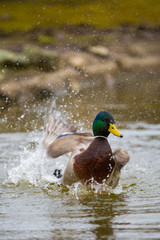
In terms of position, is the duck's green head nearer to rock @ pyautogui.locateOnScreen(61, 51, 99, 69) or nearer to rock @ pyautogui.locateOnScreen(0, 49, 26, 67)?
rock @ pyautogui.locateOnScreen(61, 51, 99, 69)

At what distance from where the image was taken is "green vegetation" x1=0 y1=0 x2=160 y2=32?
1320 centimetres

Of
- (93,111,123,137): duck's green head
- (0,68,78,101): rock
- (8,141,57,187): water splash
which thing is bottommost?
(0,68,78,101): rock

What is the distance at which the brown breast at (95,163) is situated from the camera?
3.67 m

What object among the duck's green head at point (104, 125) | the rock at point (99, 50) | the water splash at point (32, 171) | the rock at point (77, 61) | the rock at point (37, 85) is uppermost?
the duck's green head at point (104, 125)

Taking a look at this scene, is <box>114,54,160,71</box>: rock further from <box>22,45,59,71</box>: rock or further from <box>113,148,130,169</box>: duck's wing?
<box>113,148,130,169</box>: duck's wing

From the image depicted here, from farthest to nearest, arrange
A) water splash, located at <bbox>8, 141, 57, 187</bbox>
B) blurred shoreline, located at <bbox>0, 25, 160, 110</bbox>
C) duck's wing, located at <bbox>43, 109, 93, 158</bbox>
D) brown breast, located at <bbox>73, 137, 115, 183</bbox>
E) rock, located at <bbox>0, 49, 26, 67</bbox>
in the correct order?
rock, located at <bbox>0, 49, 26, 67</bbox>, blurred shoreline, located at <bbox>0, 25, 160, 110</bbox>, water splash, located at <bbox>8, 141, 57, 187</bbox>, duck's wing, located at <bbox>43, 109, 93, 158</bbox>, brown breast, located at <bbox>73, 137, 115, 183</bbox>

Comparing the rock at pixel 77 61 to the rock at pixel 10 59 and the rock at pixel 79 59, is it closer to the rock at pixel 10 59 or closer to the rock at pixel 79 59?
the rock at pixel 79 59

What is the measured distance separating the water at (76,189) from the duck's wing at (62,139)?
0.13m

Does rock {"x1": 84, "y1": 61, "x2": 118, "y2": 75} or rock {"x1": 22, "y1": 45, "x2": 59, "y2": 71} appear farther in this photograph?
rock {"x1": 22, "y1": 45, "x2": 59, "y2": 71}

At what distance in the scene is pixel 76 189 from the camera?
149 inches

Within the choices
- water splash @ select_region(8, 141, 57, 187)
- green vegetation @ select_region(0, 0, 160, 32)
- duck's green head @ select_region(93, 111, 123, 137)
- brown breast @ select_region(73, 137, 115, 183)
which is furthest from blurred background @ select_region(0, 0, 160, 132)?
brown breast @ select_region(73, 137, 115, 183)

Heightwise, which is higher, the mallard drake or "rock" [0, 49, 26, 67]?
the mallard drake

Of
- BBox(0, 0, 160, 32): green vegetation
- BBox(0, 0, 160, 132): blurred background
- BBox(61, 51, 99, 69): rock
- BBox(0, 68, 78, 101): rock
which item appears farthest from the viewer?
BBox(0, 0, 160, 32): green vegetation

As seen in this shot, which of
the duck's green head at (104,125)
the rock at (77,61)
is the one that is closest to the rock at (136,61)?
the rock at (77,61)
